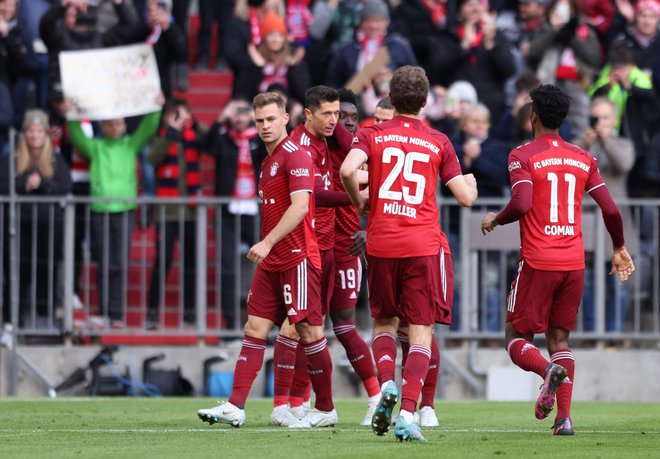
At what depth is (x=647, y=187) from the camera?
1761 cm

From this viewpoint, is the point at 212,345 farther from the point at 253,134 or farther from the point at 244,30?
the point at 244,30

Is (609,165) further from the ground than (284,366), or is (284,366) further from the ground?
(609,165)

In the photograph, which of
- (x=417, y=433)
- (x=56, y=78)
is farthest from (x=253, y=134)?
(x=417, y=433)

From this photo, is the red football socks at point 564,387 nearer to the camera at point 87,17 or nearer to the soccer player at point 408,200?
the soccer player at point 408,200

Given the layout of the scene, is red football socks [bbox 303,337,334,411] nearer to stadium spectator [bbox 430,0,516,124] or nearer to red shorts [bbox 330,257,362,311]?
red shorts [bbox 330,257,362,311]

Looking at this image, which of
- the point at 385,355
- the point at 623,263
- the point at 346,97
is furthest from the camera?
the point at 346,97

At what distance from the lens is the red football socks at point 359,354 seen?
40.4ft

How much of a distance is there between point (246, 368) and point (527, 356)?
1.98 meters

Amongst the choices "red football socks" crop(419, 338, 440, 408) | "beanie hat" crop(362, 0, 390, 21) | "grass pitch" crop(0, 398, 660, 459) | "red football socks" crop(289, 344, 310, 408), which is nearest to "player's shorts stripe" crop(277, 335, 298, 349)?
"red football socks" crop(289, 344, 310, 408)

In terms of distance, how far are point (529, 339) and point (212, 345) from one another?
22.2ft

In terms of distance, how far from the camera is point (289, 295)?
11281 millimetres

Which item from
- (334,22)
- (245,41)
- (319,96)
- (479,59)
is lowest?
(319,96)

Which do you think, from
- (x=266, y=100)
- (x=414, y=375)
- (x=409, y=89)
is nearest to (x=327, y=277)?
(x=266, y=100)

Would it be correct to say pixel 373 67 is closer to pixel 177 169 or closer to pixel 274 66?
pixel 274 66
